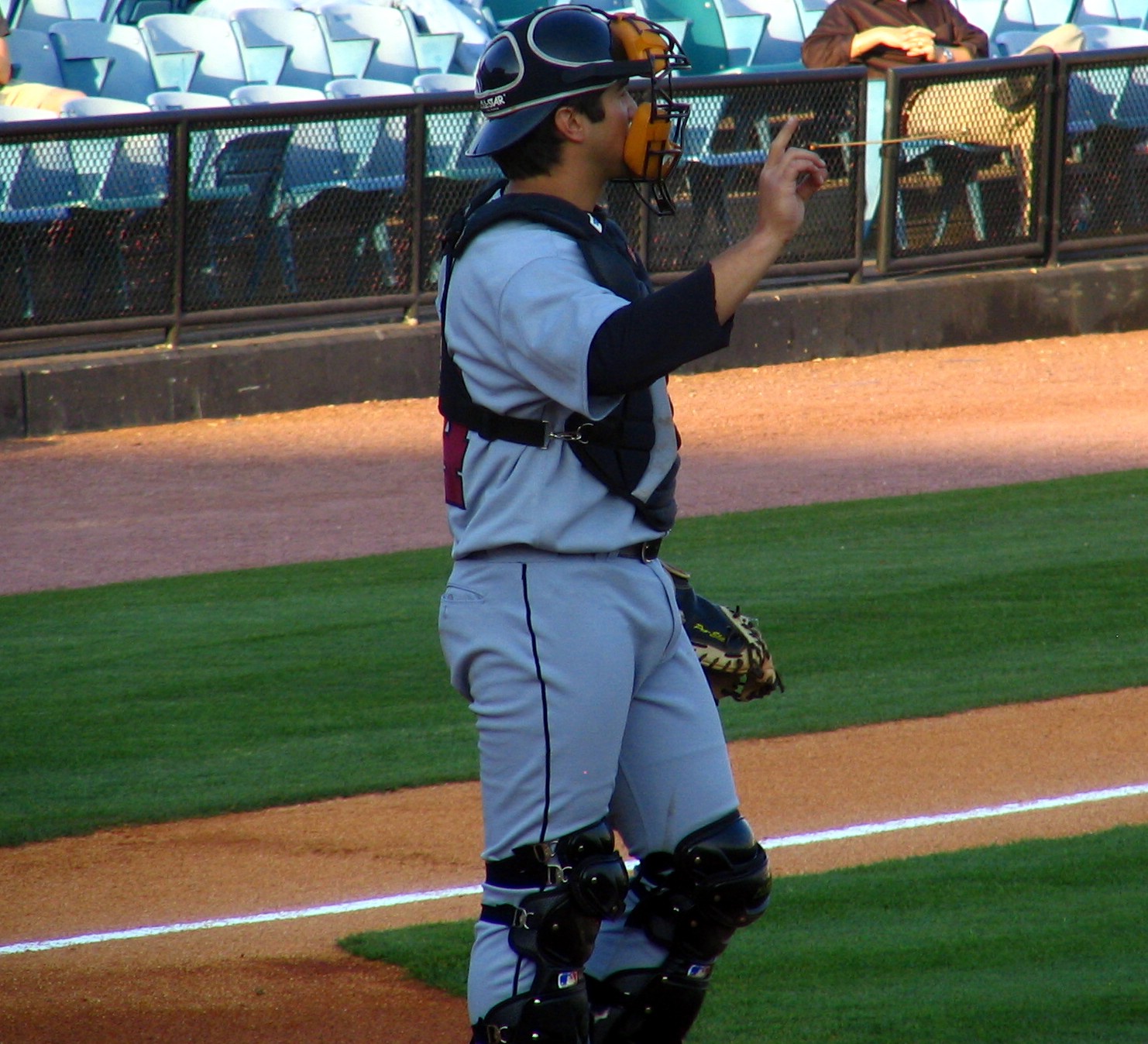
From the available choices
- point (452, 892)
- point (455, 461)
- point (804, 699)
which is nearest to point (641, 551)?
point (455, 461)

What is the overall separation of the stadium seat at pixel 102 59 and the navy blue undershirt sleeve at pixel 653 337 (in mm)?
13003

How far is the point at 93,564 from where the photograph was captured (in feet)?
27.9

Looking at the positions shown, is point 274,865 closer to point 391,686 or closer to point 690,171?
point 391,686

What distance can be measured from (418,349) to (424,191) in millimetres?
995

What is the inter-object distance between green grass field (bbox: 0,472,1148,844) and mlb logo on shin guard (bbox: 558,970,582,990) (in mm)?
2604

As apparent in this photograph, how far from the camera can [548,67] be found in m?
2.96

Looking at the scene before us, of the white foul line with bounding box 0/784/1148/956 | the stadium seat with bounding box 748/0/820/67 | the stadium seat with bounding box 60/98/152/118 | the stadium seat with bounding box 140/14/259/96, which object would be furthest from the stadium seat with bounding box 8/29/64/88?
the white foul line with bounding box 0/784/1148/956

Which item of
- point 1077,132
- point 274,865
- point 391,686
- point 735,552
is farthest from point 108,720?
point 1077,132

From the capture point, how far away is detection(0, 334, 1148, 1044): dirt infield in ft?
13.0

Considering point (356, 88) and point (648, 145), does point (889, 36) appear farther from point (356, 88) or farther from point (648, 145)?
point (648, 145)

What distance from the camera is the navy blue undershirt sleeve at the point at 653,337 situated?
8.91ft

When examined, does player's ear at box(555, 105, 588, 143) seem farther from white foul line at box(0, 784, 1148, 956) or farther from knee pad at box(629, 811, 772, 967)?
white foul line at box(0, 784, 1148, 956)

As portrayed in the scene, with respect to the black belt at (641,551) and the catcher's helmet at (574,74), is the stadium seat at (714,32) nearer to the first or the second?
the catcher's helmet at (574,74)

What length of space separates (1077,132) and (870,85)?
1.66 metres
